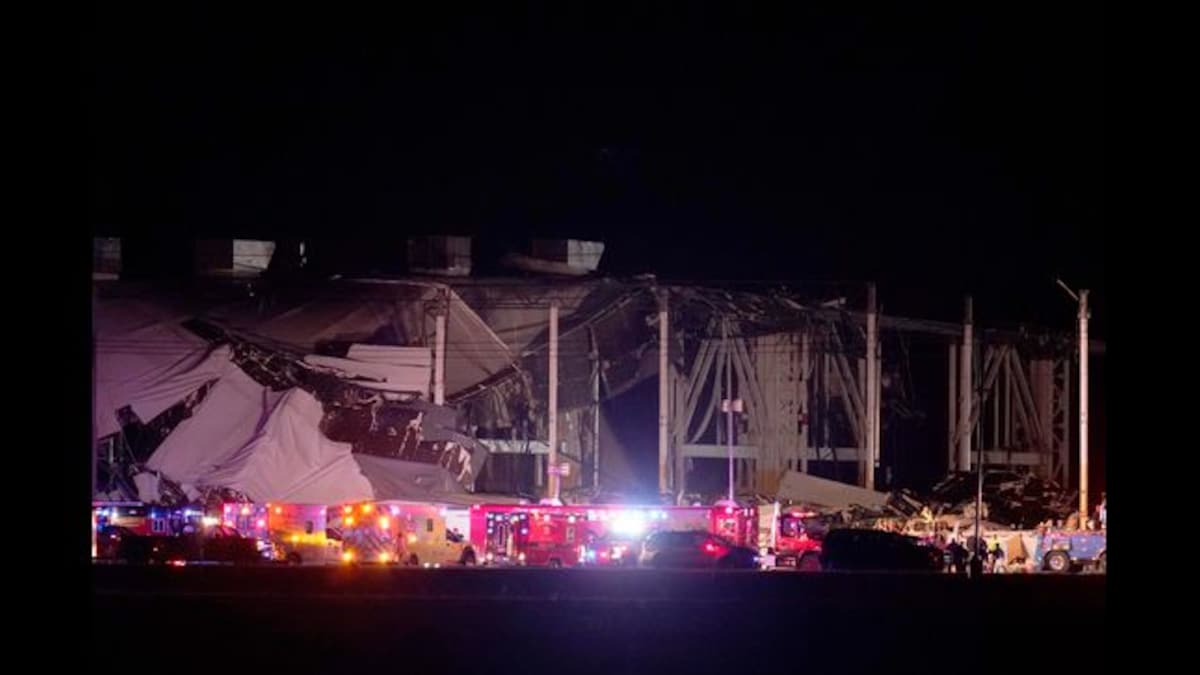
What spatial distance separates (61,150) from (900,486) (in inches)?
2669

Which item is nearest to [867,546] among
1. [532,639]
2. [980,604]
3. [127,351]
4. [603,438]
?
[980,604]

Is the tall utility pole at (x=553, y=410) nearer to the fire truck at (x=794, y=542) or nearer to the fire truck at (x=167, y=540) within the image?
the fire truck at (x=794, y=542)

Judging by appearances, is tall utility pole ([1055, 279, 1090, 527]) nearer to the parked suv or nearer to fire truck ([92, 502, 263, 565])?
the parked suv

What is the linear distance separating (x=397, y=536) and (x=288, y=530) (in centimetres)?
415

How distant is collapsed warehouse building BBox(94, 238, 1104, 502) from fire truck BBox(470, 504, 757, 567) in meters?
10.4

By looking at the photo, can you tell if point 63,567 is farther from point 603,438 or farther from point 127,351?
point 603,438

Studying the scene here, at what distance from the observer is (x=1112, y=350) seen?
20.0 feet

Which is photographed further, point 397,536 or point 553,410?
point 553,410

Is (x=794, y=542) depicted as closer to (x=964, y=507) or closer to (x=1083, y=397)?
(x=964, y=507)

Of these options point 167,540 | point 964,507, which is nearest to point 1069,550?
point 964,507

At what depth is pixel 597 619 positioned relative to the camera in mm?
25609

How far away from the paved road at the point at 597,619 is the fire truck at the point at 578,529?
66.3ft

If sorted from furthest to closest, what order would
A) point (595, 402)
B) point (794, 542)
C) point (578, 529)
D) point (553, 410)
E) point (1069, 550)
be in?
1. point (595, 402)
2. point (553, 410)
3. point (794, 542)
4. point (1069, 550)
5. point (578, 529)

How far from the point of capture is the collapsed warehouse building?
213 ft
